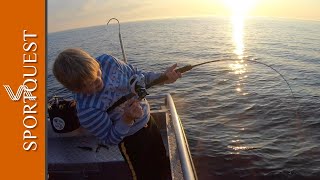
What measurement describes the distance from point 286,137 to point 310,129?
1.03 m

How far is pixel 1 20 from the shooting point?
499 centimetres

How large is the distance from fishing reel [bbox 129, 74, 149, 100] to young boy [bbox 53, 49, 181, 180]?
0.17ft

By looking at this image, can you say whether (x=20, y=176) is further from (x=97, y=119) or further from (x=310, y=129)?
(x=310, y=129)

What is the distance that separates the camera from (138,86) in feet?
10.8

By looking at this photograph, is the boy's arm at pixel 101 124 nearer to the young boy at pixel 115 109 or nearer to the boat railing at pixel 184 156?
the young boy at pixel 115 109

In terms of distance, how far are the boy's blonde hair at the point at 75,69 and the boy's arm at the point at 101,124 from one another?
0.25 m

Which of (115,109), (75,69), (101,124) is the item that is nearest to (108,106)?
(115,109)

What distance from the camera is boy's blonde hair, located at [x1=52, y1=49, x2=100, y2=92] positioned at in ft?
8.86

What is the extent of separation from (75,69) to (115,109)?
2.16 feet

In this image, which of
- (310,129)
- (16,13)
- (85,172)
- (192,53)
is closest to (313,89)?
(310,129)

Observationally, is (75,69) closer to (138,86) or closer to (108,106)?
(108,106)

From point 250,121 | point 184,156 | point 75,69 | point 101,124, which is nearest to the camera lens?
point 75,69

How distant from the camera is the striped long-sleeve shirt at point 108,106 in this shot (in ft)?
9.66

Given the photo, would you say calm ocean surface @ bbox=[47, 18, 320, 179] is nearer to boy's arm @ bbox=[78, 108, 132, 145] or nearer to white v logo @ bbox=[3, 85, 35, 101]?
boy's arm @ bbox=[78, 108, 132, 145]
